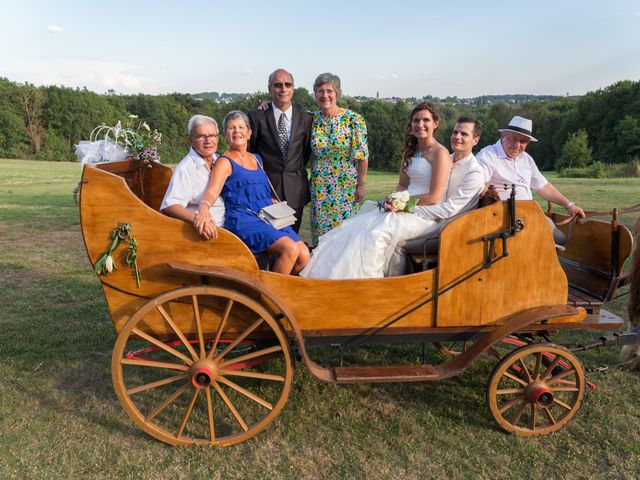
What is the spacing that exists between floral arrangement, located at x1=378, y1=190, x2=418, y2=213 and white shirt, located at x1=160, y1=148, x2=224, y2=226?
1.18 m

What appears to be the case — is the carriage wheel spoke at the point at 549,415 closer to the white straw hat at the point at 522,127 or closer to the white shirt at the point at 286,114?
the white straw hat at the point at 522,127

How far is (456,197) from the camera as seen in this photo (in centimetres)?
337

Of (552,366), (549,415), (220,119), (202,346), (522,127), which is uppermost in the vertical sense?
(220,119)

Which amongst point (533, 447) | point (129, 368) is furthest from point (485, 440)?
point (129, 368)

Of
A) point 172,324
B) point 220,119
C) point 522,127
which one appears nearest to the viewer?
point 172,324

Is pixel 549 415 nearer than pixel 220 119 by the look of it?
Yes

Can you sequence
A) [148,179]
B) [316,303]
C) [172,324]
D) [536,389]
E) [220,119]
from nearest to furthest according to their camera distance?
[172,324]
[316,303]
[536,389]
[148,179]
[220,119]

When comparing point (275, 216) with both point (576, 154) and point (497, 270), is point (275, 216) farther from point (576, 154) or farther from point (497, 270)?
point (576, 154)

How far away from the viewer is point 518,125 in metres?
4.18

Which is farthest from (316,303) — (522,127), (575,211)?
(522,127)

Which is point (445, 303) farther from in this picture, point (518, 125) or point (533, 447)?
point (518, 125)

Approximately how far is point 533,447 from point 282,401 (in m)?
1.62

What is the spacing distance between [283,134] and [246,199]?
1283mm

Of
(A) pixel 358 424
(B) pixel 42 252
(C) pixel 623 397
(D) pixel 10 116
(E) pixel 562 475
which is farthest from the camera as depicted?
(D) pixel 10 116
